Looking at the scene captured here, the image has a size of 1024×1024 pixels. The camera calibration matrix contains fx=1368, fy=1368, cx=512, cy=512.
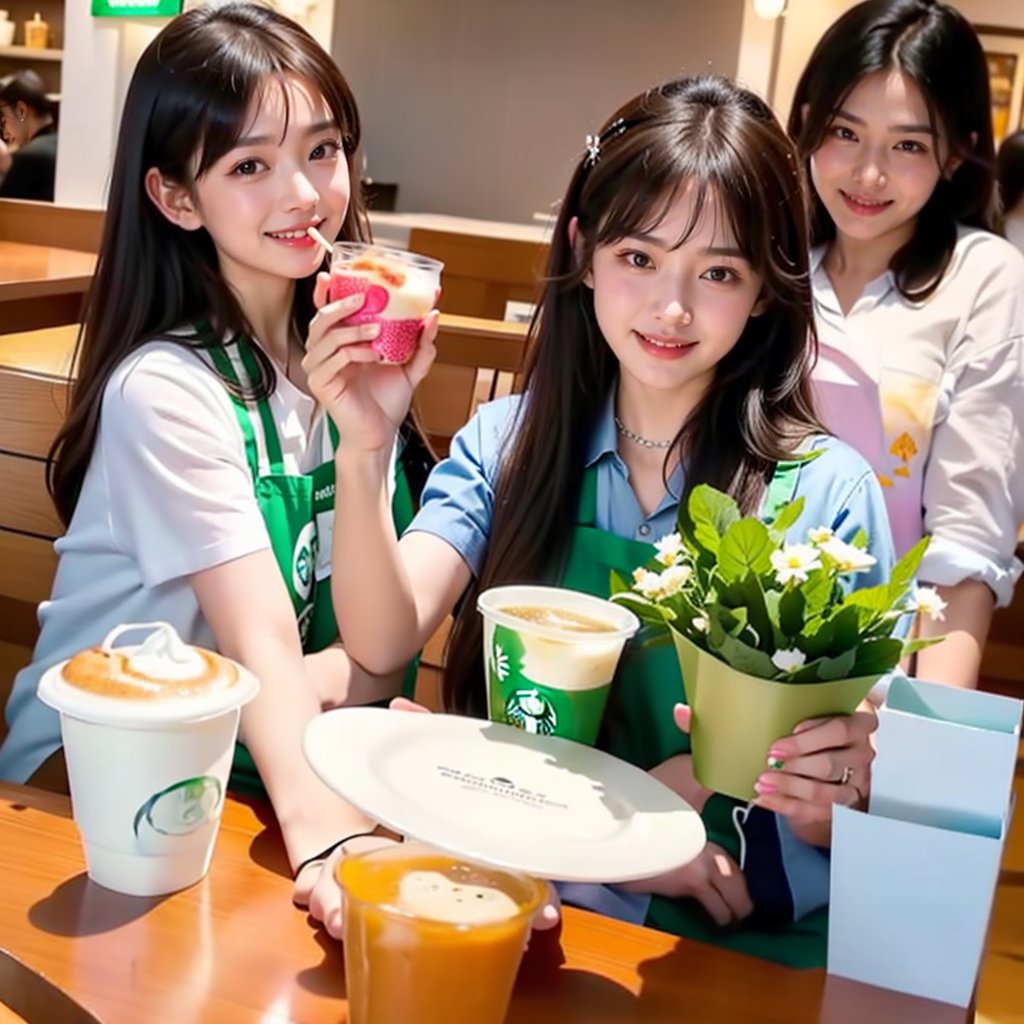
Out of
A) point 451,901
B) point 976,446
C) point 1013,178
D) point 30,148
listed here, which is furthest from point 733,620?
→ point 30,148

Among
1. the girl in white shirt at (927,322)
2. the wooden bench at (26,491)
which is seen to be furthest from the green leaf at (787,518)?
the girl in white shirt at (927,322)

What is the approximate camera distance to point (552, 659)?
119 centimetres

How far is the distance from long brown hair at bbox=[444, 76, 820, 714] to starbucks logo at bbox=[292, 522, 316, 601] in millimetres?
196

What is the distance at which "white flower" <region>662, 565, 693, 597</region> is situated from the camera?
1.14 m

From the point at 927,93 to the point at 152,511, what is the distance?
1439mm

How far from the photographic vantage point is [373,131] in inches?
351

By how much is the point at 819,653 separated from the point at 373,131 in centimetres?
832

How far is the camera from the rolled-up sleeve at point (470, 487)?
1688 millimetres

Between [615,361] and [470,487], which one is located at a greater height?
[615,361]

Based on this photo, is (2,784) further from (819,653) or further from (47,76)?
(47,76)

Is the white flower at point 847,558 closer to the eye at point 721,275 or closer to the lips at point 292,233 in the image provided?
the eye at point 721,275

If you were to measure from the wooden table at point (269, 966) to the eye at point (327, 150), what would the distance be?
0.93 metres

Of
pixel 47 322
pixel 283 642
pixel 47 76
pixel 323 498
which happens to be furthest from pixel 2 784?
pixel 47 76

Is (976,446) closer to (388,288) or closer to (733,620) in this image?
(388,288)
